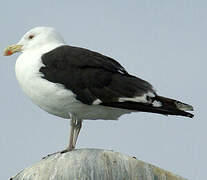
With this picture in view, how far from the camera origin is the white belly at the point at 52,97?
8.76 m

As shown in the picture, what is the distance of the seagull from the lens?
28.8 ft

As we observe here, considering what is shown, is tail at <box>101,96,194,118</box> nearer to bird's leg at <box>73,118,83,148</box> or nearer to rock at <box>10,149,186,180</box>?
bird's leg at <box>73,118,83,148</box>

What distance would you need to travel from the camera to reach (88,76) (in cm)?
898

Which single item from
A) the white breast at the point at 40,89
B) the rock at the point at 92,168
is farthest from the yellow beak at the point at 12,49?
the rock at the point at 92,168

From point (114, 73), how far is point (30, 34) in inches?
69.2

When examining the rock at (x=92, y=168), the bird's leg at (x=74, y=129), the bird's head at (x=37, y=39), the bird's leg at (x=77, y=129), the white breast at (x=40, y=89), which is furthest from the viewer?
the bird's head at (x=37, y=39)

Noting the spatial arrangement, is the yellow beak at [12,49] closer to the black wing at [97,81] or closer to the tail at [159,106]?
the black wing at [97,81]

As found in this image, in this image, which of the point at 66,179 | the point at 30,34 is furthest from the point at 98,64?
the point at 66,179

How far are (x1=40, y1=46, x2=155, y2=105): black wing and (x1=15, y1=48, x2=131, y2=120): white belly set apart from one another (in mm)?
99

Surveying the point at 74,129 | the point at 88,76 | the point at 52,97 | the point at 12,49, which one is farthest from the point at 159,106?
the point at 12,49

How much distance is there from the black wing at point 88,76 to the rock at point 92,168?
1.26 m

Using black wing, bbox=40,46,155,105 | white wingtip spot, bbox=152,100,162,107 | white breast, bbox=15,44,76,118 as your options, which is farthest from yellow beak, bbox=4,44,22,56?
white wingtip spot, bbox=152,100,162,107

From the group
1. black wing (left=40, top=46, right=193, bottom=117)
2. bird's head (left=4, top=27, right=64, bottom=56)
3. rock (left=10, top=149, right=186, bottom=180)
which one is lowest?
rock (left=10, top=149, right=186, bottom=180)

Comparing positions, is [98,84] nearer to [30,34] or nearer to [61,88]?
[61,88]
